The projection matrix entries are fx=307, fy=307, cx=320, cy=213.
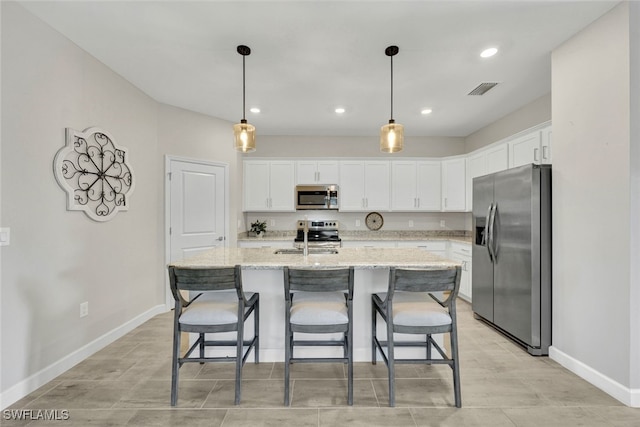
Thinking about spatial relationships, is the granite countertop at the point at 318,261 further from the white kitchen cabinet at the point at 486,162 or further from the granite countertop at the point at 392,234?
the granite countertop at the point at 392,234

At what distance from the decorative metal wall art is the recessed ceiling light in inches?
138

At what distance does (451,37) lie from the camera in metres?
2.44

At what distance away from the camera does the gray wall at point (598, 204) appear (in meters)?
2.00

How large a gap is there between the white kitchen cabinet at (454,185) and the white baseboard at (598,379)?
260 centimetres

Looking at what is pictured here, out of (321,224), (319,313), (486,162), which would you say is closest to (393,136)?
(319,313)

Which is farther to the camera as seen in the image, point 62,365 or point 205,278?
point 62,365

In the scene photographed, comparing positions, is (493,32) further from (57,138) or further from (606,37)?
(57,138)

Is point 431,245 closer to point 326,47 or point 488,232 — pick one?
point 488,232

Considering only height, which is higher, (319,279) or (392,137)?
(392,137)

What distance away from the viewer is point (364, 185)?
510cm

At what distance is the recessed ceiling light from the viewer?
2596 millimetres

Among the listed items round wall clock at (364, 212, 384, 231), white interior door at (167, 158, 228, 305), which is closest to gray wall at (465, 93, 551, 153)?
round wall clock at (364, 212, 384, 231)

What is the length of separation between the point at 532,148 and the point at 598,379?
2.21 metres

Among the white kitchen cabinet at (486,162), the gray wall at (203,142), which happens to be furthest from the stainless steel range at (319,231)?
the white kitchen cabinet at (486,162)
